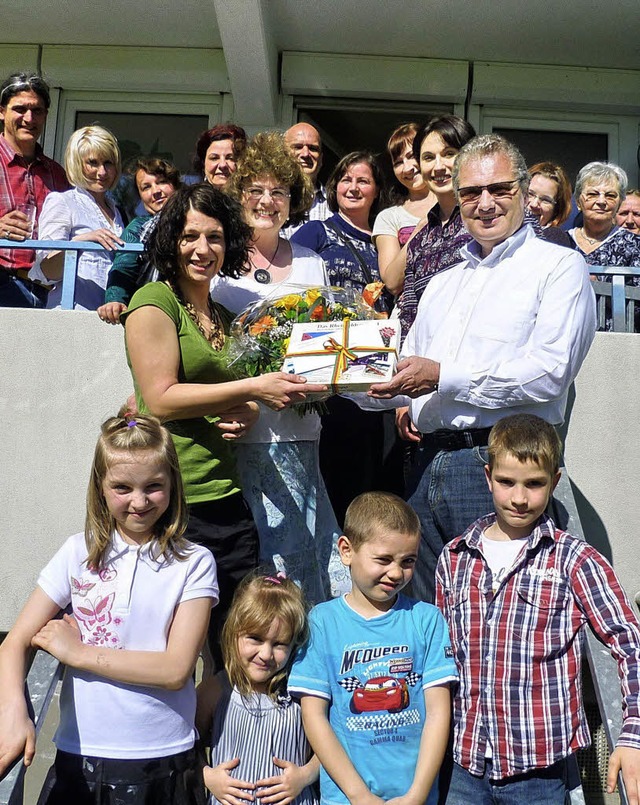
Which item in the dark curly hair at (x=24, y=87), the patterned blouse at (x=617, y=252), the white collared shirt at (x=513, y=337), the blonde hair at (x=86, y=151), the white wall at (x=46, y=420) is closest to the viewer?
the white collared shirt at (x=513, y=337)

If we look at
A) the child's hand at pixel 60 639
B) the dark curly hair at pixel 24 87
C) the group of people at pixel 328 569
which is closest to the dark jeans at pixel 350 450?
the group of people at pixel 328 569

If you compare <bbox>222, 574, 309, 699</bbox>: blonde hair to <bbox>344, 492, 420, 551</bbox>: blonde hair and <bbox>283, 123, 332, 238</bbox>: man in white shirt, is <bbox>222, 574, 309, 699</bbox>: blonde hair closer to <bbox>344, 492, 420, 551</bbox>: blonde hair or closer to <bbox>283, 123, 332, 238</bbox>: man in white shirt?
<bbox>344, 492, 420, 551</bbox>: blonde hair

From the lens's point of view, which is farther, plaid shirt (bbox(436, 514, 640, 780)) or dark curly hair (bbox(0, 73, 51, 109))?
dark curly hair (bbox(0, 73, 51, 109))

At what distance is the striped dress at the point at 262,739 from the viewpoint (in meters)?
2.67

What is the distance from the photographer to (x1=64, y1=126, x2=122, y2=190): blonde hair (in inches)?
201

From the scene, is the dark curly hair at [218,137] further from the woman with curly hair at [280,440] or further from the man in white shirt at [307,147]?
the woman with curly hair at [280,440]

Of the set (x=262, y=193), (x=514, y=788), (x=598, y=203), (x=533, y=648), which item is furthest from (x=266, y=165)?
(x=598, y=203)

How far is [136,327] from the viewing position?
306 centimetres

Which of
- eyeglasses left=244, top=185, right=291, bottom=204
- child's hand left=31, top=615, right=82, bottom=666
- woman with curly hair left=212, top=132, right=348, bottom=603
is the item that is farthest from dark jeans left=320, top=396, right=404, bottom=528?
child's hand left=31, top=615, right=82, bottom=666

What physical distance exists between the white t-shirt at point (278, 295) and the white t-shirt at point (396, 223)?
768mm

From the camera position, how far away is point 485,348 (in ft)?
9.79

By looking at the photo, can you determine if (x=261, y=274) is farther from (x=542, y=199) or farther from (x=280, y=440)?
(x=542, y=199)

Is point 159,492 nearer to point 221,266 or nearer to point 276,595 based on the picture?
point 276,595

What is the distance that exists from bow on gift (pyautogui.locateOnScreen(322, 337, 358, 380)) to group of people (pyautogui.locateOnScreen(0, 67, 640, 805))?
104 millimetres
